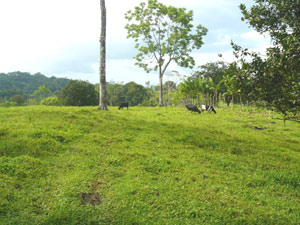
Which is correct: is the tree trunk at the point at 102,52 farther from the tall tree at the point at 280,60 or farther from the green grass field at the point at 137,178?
the tall tree at the point at 280,60

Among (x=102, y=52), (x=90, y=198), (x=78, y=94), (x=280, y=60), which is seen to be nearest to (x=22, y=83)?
(x=78, y=94)

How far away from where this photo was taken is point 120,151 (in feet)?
31.4

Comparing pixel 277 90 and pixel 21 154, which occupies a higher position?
pixel 277 90

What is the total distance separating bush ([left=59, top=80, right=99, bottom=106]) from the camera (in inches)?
1623

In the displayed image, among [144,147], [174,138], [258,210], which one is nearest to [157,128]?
[174,138]

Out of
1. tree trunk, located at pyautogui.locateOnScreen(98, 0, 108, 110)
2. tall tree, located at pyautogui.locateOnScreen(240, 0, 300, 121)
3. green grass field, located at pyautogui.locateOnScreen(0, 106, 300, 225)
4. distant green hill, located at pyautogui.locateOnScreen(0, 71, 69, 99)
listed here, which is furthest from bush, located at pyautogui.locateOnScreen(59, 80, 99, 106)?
distant green hill, located at pyautogui.locateOnScreen(0, 71, 69, 99)

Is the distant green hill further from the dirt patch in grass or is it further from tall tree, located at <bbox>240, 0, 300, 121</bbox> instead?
tall tree, located at <bbox>240, 0, 300, 121</bbox>

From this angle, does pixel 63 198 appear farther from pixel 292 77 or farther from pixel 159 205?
pixel 292 77

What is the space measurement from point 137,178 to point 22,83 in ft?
433

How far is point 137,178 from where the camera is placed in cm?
729

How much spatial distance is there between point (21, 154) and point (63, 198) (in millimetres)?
Result: 3563

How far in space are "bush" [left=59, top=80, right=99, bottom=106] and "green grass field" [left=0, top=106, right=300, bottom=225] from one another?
97.6 feet

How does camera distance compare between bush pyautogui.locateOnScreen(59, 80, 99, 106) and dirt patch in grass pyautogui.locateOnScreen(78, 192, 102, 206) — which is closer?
dirt patch in grass pyautogui.locateOnScreen(78, 192, 102, 206)

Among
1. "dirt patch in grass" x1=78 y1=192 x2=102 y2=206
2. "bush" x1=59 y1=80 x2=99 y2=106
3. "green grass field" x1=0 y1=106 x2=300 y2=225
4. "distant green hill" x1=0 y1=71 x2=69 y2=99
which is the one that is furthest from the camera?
"distant green hill" x1=0 y1=71 x2=69 y2=99
